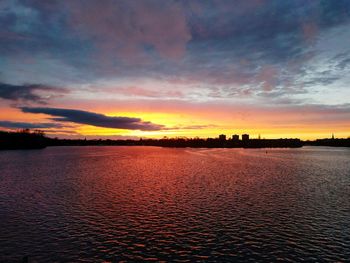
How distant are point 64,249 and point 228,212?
22.3m

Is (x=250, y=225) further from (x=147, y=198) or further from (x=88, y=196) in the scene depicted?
(x=88, y=196)

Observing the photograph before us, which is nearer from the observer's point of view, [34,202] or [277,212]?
[277,212]

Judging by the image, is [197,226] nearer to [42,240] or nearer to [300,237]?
[300,237]

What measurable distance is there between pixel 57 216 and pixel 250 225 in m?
25.1

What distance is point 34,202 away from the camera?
48656mm

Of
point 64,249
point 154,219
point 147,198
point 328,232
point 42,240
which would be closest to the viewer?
point 64,249

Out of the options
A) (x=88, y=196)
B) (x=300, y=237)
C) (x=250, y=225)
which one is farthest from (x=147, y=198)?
(x=300, y=237)

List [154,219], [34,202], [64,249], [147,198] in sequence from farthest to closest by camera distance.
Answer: [147,198] → [34,202] → [154,219] → [64,249]

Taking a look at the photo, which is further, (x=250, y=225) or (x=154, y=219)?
(x=154, y=219)

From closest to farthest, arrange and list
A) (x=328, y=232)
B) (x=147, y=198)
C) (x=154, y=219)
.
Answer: (x=328, y=232) < (x=154, y=219) < (x=147, y=198)

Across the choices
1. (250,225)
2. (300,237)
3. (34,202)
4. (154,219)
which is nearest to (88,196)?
(34,202)

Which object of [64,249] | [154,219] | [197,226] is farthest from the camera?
[154,219]

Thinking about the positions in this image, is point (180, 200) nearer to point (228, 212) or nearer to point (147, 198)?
point (147, 198)

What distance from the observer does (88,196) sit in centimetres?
5444
